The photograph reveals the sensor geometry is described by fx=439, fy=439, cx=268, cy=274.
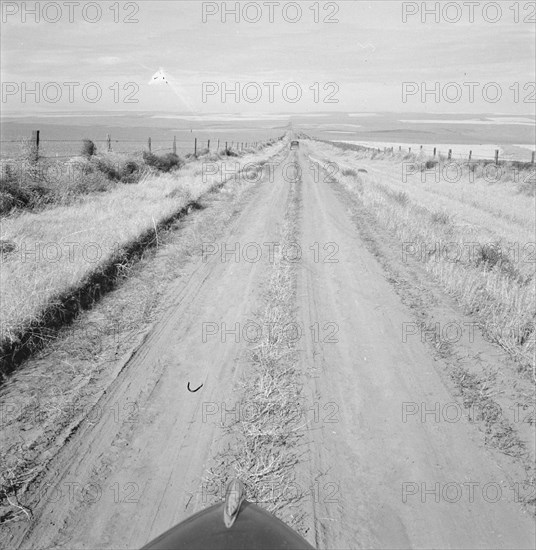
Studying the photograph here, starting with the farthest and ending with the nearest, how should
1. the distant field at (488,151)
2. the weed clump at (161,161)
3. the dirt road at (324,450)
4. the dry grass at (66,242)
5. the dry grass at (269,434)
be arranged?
1. the distant field at (488,151)
2. the weed clump at (161,161)
3. the dry grass at (66,242)
4. the dry grass at (269,434)
5. the dirt road at (324,450)

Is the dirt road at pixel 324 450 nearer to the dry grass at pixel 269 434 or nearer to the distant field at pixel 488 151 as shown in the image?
the dry grass at pixel 269 434

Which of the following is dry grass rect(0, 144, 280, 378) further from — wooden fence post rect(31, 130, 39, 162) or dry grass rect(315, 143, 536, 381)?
dry grass rect(315, 143, 536, 381)

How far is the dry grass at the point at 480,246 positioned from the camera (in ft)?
19.8

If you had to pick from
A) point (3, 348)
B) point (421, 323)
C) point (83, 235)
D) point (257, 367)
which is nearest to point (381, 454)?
point (257, 367)

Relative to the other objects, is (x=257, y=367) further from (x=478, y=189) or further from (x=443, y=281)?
(x=478, y=189)

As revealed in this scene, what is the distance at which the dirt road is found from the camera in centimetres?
297

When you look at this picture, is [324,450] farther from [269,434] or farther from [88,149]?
[88,149]

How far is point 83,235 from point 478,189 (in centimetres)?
2060

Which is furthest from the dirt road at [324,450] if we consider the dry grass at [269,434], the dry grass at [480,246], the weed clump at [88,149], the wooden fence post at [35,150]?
the weed clump at [88,149]

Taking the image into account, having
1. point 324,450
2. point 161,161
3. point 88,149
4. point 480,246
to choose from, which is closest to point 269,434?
point 324,450

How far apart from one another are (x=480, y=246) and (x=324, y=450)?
7695 mm

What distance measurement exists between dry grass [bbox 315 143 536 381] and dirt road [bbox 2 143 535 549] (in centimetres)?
138

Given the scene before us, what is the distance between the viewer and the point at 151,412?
4148 millimetres

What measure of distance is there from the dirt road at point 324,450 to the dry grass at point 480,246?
1.38 m
